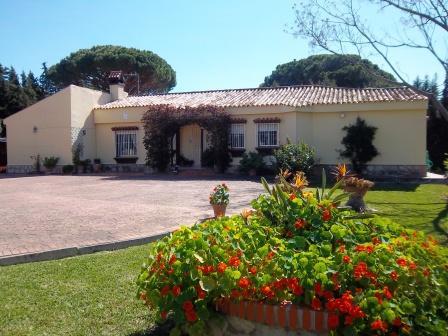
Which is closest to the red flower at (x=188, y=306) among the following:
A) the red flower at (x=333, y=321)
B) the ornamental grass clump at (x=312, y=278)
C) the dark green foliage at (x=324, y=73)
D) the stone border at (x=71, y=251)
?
the ornamental grass clump at (x=312, y=278)

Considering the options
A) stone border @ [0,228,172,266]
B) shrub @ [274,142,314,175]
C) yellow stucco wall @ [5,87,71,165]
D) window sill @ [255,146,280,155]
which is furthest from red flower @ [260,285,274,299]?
yellow stucco wall @ [5,87,71,165]

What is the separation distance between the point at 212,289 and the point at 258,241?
2.42ft

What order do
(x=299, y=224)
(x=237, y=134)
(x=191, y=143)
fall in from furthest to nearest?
(x=191, y=143)
(x=237, y=134)
(x=299, y=224)

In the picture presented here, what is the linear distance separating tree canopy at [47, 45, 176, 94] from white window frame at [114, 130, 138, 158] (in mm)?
13468

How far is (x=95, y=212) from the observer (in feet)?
32.6

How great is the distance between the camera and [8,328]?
378 cm

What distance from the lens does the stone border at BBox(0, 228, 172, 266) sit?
6039 mm

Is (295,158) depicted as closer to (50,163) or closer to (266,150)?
(266,150)

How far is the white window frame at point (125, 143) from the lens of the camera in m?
24.7

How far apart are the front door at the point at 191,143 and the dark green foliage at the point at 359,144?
796cm

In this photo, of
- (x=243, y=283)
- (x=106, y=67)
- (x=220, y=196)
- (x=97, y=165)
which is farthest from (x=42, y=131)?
(x=243, y=283)

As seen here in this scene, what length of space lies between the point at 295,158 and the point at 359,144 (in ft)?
11.9

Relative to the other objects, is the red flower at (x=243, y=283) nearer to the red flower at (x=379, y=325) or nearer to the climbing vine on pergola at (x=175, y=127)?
the red flower at (x=379, y=325)

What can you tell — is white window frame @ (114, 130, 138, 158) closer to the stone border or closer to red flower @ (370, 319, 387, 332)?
the stone border
